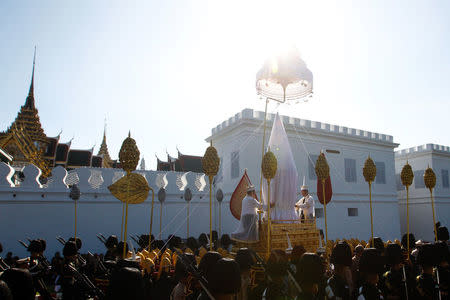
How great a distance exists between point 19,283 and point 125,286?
133 centimetres

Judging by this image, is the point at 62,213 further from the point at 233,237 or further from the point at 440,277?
the point at 440,277

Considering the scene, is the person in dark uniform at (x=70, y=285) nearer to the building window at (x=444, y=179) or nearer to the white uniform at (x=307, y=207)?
the white uniform at (x=307, y=207)

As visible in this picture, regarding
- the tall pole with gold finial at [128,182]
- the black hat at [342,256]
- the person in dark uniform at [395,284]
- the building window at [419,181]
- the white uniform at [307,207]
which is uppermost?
the building window at [419,181]

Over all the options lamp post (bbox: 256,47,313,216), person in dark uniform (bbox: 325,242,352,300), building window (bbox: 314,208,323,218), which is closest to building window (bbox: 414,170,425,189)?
building window (bbox: 314,208,323,218)

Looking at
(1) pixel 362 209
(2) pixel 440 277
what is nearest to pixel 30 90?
(1) pixel 362 209

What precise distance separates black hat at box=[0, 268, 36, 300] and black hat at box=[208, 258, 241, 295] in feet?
6.18

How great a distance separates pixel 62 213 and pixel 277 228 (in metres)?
8.89

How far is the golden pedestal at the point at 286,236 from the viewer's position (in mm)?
7770

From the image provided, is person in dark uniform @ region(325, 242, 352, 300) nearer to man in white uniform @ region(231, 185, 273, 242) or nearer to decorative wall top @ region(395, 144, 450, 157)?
man in white uniform @ region(231, 185, 273, 242)

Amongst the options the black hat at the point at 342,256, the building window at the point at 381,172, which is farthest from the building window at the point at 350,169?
the black hat at the point at 342,256

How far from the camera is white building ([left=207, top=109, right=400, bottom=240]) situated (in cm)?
1530

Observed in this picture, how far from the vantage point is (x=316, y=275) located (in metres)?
3.12

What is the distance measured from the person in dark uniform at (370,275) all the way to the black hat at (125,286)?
2.31 metres

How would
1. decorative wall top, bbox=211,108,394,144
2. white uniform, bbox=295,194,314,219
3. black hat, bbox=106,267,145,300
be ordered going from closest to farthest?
black hat, bbox=106,267,145,300 → white uniform, bbox=295,194,314,219 → decorative wall top, bbox=211,108,394,144
